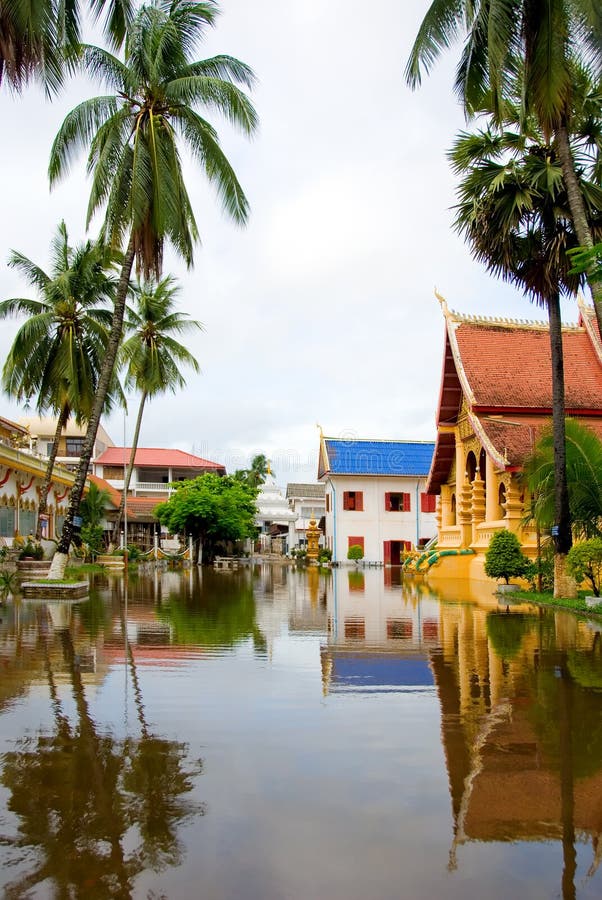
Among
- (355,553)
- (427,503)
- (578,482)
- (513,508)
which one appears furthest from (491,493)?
(427,503)

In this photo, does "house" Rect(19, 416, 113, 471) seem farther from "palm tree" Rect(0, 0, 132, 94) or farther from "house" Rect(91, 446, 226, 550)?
"palm tree" Rect(0, 0, 132, 94)

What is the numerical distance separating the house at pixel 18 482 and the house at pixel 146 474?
1550 cm

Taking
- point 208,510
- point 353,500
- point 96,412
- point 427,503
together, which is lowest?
point 208,510

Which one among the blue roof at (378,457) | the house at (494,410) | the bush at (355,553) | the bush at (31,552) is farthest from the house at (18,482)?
the bush at (355,553)

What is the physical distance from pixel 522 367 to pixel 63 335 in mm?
15617

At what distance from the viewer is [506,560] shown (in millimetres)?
17391

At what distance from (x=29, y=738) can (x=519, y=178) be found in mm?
13141

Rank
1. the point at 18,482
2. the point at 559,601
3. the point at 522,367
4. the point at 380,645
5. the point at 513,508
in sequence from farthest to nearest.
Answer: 1. the point at 18,482
2. the point at 522,367
3. the point at 513,508
4. the point at 559,601
5. the point at 380,645

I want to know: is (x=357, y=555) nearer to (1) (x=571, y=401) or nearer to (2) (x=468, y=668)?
(1) (x=571, y=401)

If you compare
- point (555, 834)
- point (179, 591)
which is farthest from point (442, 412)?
point (555, 834)

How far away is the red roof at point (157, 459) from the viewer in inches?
2176

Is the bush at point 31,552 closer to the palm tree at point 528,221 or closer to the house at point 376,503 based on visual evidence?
the palm tree at point 528,221

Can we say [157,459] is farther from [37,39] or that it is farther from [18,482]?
[37,39]

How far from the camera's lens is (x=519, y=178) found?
14.5 m
